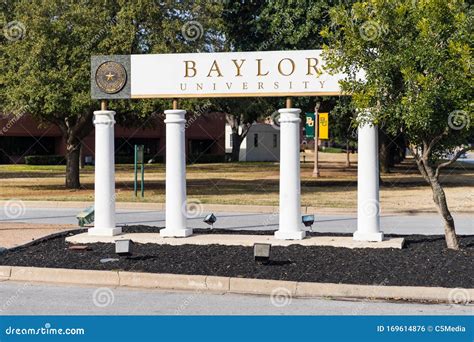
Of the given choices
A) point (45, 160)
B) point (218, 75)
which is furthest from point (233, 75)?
point (45, 160)

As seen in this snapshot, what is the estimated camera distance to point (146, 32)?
91.4 ft

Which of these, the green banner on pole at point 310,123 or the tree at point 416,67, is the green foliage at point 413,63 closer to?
the tree at point 416,67

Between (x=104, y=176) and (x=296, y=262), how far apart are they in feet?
15.0

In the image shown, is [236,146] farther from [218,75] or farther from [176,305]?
[176,305]

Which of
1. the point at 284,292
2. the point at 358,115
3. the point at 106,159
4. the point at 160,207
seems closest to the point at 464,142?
the point at 358,115

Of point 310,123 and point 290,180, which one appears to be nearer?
point 290,180

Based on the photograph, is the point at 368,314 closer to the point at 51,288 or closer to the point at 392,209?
the point at 51,288

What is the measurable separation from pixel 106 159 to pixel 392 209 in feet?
36.9

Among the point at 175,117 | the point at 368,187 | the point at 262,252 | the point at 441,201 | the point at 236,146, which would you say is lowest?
the point at 262,252

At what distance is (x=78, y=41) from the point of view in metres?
27.5

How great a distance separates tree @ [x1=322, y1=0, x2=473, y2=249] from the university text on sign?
1.27 m

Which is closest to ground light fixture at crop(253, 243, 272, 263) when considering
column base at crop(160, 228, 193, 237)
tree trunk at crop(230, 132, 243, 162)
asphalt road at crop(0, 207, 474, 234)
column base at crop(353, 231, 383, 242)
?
column base at crop(353, 231, 383, 242)

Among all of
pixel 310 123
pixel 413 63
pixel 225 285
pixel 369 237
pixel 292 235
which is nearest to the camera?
pixel 225 285

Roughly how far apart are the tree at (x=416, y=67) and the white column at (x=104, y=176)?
440 cm
